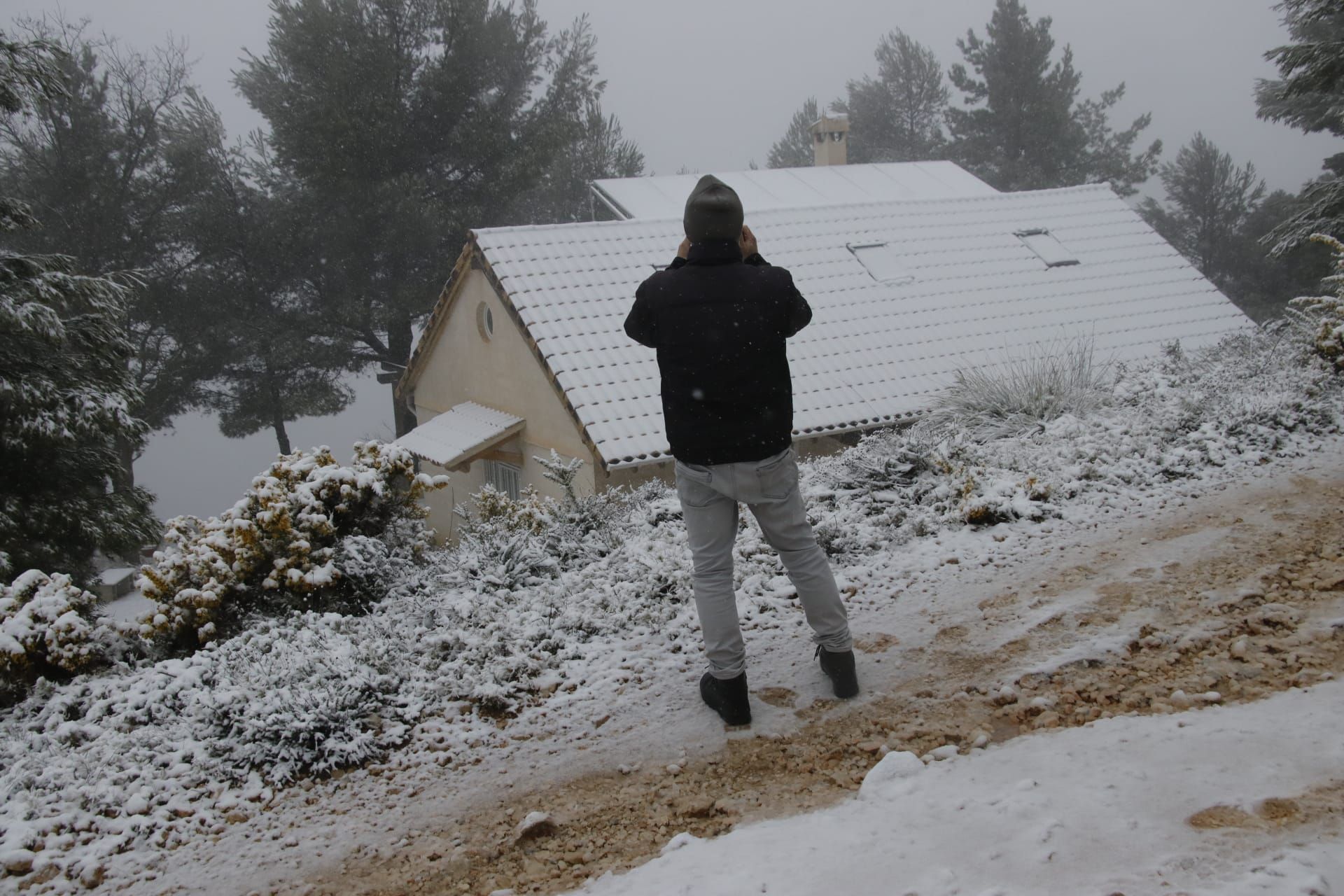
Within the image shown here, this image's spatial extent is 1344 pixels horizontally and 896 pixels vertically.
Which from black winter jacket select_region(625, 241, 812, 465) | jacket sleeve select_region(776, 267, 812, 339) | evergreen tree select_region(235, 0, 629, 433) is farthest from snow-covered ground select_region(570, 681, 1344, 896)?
evergreen tree select_region(235, 0, 629, 433)

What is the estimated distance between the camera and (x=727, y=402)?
134 inches

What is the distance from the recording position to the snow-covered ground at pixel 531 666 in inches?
134

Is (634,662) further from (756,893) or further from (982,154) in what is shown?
(982,154)

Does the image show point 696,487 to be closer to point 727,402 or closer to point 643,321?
point 727,402

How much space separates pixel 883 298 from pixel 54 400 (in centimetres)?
1077

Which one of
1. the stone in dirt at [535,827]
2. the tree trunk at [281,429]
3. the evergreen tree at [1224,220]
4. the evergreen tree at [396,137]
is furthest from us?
the evergreen tree at [1224,220]

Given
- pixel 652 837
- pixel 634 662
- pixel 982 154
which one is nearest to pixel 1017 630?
pixel 634 662

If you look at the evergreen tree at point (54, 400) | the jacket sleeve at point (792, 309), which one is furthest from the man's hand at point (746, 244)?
the evergreen tree at point (54, 400)

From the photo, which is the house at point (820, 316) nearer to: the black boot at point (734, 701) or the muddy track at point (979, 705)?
the muddy track at point (979, 705)

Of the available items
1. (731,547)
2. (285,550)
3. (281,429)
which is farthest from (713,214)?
(281,429)

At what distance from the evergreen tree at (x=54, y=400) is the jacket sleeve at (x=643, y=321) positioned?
10.1 meters

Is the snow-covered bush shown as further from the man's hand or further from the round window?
the round window

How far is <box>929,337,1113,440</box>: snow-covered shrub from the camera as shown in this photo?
7379mm

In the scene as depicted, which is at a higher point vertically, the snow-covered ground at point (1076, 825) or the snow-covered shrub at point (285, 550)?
the snow-covered shrub at point (285, 550)
